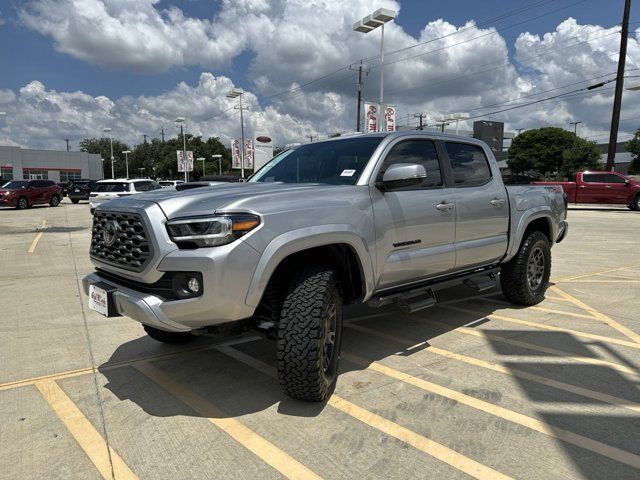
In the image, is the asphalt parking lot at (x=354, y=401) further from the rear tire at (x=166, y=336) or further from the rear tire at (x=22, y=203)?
the rear tire at (x=22, y=203)

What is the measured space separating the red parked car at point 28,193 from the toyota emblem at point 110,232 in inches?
997

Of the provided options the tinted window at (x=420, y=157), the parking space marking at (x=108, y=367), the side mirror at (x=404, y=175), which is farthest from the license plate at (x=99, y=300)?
the tinted window at (x=420, y=157)

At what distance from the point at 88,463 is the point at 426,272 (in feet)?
9.37

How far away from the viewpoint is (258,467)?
99.0 inches

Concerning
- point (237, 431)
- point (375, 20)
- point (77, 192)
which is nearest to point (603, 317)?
point (237, 431)

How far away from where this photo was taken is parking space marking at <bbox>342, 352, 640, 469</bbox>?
8.46ft

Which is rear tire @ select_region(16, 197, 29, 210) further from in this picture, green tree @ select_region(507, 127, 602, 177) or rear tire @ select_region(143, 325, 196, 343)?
green tree @ select_region(507, 127, 602, 177)

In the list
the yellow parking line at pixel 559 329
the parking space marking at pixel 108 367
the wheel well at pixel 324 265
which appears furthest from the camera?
the yellow parking line at pixel 559 329

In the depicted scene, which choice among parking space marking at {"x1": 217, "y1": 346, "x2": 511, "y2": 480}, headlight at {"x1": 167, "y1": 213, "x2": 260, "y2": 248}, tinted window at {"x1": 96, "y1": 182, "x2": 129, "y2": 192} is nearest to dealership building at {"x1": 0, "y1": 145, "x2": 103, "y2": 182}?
tinted window at {"x1": 96, "y1": 182, "x2": 129, "y2": 192}

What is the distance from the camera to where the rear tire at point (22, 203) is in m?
24.8

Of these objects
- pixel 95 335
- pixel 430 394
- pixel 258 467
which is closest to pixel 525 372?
pixel 430 394

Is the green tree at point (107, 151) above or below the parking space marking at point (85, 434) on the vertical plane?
above

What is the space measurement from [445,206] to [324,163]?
1152mm

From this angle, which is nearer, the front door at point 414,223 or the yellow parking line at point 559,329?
the front door at point 414,223
